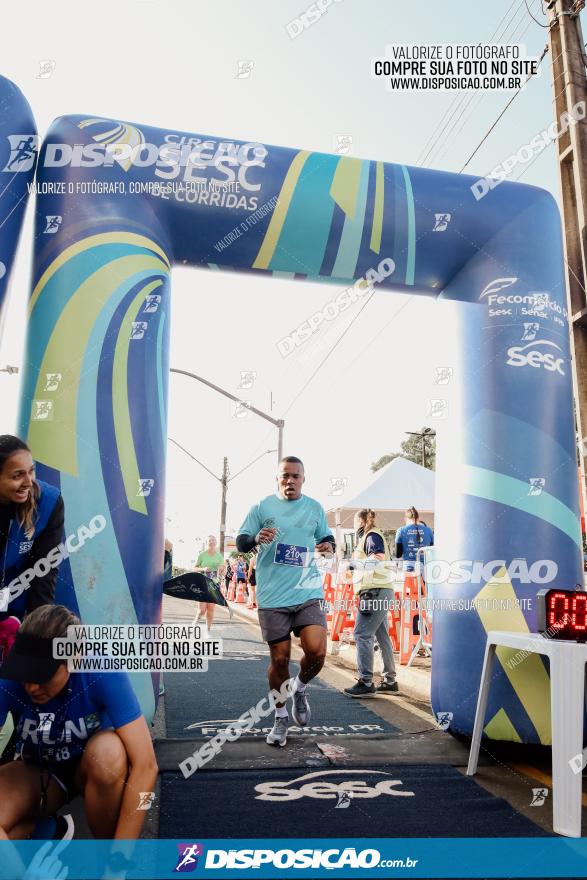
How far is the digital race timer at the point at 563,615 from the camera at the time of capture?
11.8 ft

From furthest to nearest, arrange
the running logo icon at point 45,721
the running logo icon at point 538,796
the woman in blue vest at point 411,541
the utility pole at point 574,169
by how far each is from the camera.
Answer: the woman in blue vest at point 411,541, the utility pole at point 574,169, the running logo icon at point 538,796, the running logo icon at point 45,721

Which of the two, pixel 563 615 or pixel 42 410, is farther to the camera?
pixel 42 410

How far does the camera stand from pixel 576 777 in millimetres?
3205

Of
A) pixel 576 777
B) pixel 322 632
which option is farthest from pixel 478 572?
pixel 576 777

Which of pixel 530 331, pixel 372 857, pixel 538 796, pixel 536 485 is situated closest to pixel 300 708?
pixel 538 796

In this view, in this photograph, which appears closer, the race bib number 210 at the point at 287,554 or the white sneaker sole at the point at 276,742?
the white sneaker sole at the point at 276,742

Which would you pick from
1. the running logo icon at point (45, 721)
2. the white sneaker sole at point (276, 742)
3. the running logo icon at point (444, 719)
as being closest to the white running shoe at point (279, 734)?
the white sneaker sole at point (276, 742)

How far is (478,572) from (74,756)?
10.1ft

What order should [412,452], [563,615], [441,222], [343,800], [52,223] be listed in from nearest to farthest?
[343,800]
[563,615]
[52,223]
[441,222]
[412,452]

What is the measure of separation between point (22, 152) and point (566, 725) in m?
4.40

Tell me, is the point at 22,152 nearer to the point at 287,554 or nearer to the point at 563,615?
the point at 287,554

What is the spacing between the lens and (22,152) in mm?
4184

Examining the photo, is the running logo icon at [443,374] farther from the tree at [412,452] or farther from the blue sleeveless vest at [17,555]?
the tree at [412,452]

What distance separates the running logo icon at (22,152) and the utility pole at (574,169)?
4.77 meters
